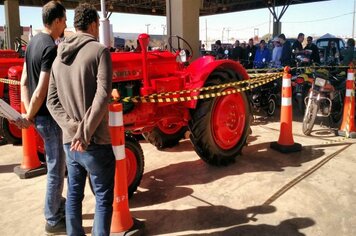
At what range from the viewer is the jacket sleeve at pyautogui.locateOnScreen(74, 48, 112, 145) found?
2271 millimetres

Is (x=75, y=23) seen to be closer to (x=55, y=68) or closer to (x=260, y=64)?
(x=55, y=68)

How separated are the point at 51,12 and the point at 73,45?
32.6 inches

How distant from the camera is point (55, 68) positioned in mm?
2488

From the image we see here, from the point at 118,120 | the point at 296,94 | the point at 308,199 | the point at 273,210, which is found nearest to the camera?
the point at 118,120

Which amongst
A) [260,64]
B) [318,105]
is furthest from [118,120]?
[260,64]

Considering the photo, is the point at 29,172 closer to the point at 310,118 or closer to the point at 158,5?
the point at 310,118

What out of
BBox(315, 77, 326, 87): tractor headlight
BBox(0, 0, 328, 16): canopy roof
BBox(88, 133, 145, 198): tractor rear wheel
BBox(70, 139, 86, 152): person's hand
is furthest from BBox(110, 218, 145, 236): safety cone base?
BBox(0, 0, 328, 16): canopy roof

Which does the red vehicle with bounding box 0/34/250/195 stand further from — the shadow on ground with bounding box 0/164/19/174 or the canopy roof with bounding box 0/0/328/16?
the canopy roof with bounding box 0/0/328/16

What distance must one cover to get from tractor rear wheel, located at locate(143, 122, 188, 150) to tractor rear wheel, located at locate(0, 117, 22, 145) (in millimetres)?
2384

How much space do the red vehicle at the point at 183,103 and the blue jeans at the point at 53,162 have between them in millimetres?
760

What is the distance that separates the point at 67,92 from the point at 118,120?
0.56 meters

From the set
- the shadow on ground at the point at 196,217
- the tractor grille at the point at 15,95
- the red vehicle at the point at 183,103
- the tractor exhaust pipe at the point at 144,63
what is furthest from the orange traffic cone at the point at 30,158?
the shadow on ground at the point at 196,217

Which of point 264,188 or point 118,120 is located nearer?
point 118,120

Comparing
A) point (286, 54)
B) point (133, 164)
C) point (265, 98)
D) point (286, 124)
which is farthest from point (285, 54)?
point (133, 164)
